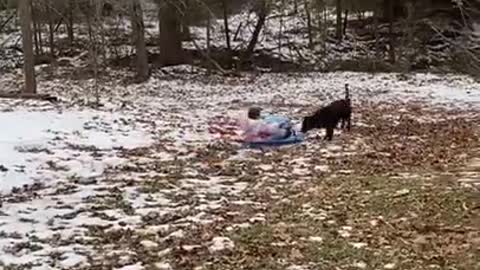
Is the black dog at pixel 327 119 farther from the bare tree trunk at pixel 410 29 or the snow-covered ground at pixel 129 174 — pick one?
the bare tree trunk at pixel 410 29

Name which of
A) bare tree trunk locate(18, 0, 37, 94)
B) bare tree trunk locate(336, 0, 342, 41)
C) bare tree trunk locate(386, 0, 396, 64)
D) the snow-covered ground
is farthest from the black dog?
bare tree trunk locate(336, 0, 342, 41)

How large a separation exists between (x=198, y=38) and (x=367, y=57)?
6385 millimetres

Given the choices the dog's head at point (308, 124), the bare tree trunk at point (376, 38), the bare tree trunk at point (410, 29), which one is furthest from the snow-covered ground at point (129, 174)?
the bare tree trunk at point (410, 29)

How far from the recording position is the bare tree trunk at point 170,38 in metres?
26.2

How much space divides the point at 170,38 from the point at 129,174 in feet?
56.8

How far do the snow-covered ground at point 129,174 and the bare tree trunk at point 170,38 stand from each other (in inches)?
280

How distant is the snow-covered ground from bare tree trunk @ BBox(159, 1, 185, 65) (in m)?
7.10

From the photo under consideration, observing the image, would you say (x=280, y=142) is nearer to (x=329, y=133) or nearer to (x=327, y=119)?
(x=329, y=133)

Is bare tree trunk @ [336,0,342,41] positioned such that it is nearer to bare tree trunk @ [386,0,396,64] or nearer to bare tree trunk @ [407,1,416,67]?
bare tree trunk @ [386,0,396,64]

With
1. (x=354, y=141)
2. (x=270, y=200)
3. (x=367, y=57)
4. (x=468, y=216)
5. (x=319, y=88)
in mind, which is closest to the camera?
(x=468, y=216)

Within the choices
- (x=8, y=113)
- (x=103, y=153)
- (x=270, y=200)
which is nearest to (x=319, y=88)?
(x=8, y=113)

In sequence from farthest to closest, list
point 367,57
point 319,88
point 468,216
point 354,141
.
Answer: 1. point 367,57
2. point 319,88
3. point 354,141
4. point 468,216

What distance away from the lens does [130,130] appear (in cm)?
1317

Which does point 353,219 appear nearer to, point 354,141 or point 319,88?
point 354,141
